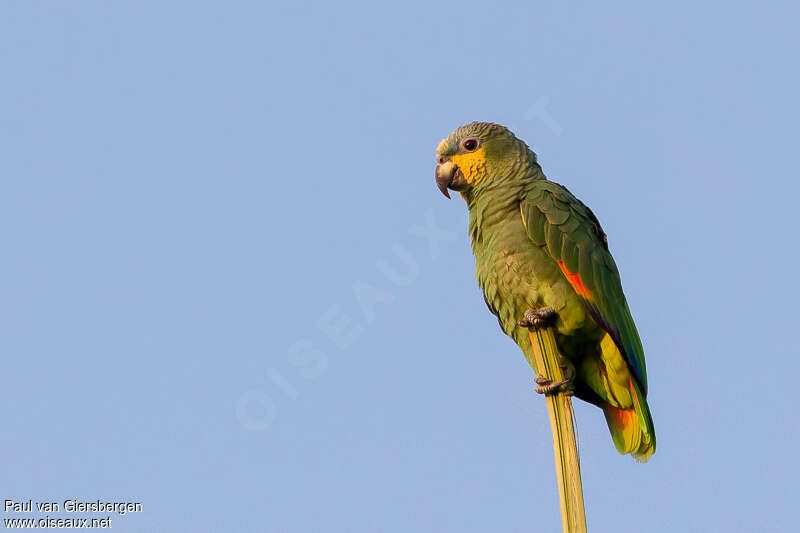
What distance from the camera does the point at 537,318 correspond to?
4629 mm

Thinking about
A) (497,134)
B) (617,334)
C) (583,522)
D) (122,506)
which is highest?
(497,134)

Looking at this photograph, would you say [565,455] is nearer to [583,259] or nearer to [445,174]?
[583,259]

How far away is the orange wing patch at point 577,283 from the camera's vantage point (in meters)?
4.76

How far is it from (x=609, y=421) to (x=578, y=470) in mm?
1992

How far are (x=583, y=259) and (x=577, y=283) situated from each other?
6.8 inches

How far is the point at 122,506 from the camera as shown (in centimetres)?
569

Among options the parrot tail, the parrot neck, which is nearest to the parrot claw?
the parrot tail

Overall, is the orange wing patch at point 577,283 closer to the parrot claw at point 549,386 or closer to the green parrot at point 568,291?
the green parrot at point 568,291

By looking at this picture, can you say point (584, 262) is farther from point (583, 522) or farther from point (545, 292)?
point (583, 522)

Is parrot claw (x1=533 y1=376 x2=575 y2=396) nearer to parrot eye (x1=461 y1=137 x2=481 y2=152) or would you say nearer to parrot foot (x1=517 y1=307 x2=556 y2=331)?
parrot foot (x1=517 y1=307 x2=556 y2=331)

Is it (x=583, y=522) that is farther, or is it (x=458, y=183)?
(x=458, y=183)

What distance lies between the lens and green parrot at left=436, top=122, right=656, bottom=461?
4.81 metres

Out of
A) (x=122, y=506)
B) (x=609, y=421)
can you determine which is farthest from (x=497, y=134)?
(x=122, y=506)

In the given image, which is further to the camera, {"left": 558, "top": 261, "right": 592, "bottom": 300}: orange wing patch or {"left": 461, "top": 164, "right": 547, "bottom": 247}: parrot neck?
{"left": 461, "top": 164, "right": 547, "bottom": 247}: parrot neck
